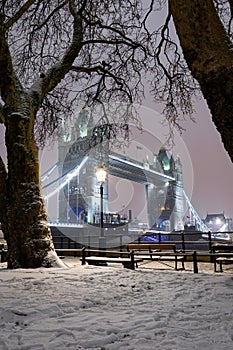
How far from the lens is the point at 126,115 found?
33.6 ft

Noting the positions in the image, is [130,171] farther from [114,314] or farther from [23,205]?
[114,314]

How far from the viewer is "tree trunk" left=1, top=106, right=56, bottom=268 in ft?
19.5

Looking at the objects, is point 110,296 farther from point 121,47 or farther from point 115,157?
point 115,157

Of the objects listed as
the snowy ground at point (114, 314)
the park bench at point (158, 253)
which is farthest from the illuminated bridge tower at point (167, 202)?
the snowy ground at point (114, 314)

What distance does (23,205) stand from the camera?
239 inches

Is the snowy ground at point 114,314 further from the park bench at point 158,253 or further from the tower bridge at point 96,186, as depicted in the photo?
the tower bridge at point 96,186

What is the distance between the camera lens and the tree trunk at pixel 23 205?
5.95m

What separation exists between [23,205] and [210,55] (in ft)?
14.9

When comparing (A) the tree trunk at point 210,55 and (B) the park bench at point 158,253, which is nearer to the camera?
(A) the tree trunk at point 210,55

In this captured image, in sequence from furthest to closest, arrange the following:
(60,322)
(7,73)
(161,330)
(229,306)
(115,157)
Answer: (115,157)
(7,73)
(229,306)
(60,322)
(161,330)

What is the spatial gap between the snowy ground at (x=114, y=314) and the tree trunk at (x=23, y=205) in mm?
1339

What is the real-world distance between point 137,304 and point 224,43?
2683 millimetres

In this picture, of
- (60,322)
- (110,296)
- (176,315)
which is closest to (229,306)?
(176,315)

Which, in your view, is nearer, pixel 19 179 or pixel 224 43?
pixel 224 43
